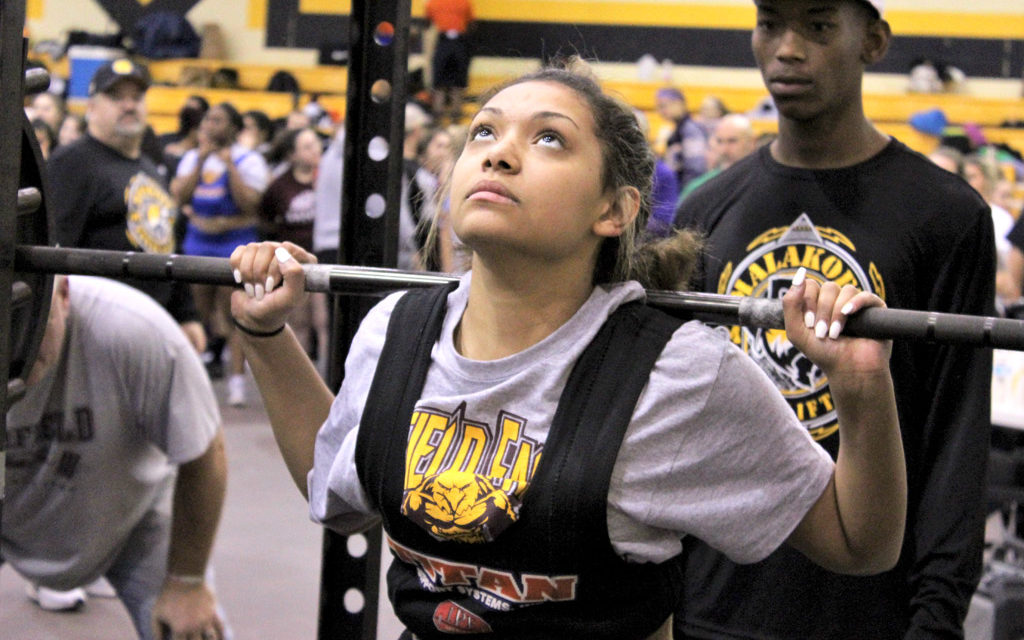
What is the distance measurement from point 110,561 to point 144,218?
8.30ft

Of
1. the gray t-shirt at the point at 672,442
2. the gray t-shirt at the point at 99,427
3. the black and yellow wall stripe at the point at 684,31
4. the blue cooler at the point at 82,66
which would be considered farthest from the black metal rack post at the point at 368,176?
the black and yellow wall stripe at the point at 684,31

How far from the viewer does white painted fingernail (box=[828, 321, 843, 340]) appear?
1.25 metres

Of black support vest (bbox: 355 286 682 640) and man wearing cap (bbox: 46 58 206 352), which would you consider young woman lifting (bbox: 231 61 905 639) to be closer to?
black support vest (bbox: 355 286 682 640)

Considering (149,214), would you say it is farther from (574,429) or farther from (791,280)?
(574,429)

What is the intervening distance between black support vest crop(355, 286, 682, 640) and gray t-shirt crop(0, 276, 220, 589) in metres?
1.20

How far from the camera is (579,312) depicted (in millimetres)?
1396

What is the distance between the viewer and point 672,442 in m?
1.30

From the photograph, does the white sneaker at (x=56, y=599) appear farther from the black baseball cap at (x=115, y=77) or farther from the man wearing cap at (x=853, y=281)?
the man wearing cap at (x=853, y=281)


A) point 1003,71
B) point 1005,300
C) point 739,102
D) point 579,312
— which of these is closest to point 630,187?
point 579,312

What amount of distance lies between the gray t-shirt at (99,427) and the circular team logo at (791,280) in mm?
1154

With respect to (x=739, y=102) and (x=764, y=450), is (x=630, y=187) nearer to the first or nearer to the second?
(x=764, y=450)

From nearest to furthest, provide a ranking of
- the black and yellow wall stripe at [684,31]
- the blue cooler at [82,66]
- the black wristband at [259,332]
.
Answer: the black wristband at [259,332]
the blue cooler at [82,66]
the black and yellow wall stripe at [684,31]

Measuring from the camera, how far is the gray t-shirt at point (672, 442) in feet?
4.23

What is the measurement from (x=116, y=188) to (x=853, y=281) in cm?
372
